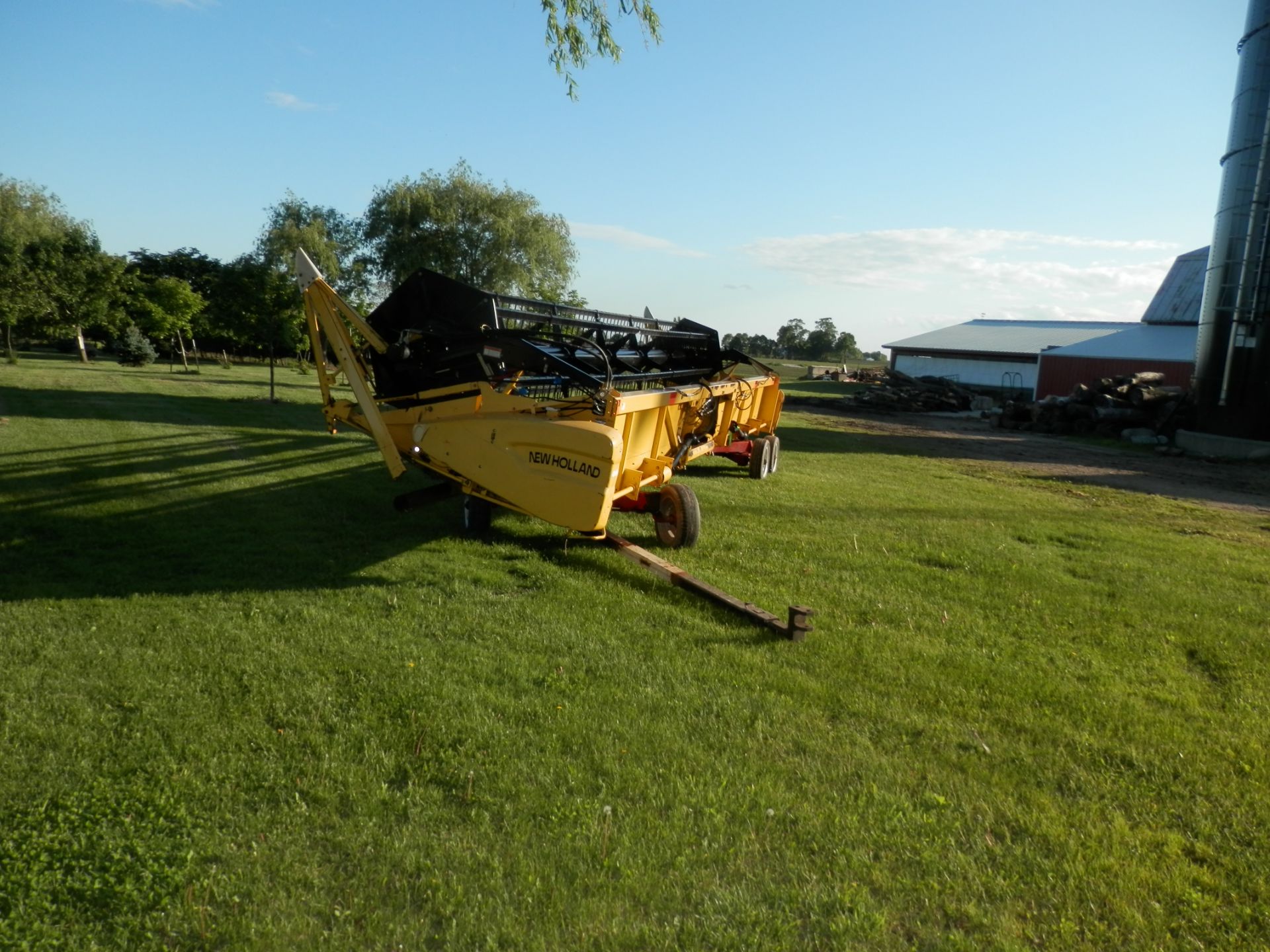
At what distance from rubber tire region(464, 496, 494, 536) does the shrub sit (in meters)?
32.3

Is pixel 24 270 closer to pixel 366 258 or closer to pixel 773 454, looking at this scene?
pixel 366 258

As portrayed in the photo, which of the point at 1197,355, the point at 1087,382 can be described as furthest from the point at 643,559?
the point at 1087,382

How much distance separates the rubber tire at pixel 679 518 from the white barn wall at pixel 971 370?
122 ft

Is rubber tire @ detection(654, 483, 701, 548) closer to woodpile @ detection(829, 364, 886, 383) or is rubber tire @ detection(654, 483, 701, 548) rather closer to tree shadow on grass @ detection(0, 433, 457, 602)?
tree shadow on grass @ detection(0, 433, 457, 602)

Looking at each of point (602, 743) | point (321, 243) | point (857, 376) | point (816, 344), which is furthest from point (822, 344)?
point (602, 743)

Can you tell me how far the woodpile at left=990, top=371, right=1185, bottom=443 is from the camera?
71.8 ft

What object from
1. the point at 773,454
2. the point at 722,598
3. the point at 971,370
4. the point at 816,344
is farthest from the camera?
the point at 816,344

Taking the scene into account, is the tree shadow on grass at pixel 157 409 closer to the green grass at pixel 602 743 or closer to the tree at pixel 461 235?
the green grass at pixel 602 743

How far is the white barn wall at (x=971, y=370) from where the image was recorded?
134 feet

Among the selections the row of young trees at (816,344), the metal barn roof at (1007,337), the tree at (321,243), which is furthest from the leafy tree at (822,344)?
the tree at (321,243)

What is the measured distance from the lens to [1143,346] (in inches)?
1268

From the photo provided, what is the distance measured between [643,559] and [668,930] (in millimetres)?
3586

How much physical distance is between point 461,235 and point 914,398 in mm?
17209

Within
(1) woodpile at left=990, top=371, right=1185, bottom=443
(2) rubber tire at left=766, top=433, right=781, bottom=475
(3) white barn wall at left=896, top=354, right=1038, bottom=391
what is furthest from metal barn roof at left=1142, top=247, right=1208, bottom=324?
(2) rubber tire at left=766, top=433, right=781, bottom=475
